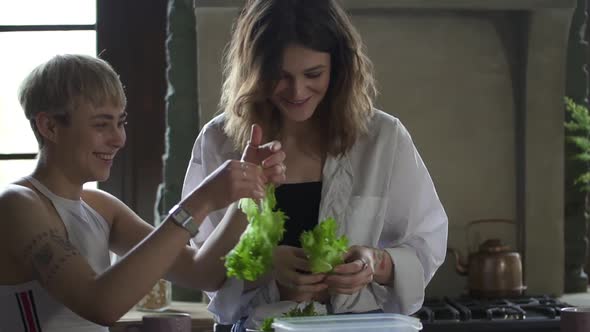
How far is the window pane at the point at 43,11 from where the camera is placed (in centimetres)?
364

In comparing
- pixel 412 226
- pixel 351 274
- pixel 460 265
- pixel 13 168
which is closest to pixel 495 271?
pixel 460 265

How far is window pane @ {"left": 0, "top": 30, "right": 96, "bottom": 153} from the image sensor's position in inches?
143

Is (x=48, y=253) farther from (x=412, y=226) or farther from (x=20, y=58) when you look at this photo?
(x=20, y=58)

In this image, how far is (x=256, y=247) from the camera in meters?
1.51

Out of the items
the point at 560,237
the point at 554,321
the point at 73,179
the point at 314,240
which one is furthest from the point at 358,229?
the point at 560,237

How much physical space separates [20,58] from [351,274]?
2400mm

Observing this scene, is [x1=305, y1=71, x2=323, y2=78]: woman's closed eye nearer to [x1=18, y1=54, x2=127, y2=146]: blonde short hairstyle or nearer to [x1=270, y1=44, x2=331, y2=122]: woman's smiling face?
[x1=270, y1=44, x2=331, y2=122]: woman's smiling face

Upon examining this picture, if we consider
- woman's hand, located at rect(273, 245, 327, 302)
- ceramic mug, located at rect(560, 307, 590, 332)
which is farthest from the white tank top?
ceramic mug, located at rect(560, 307, 590, 332)

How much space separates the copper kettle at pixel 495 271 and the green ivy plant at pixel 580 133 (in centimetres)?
50

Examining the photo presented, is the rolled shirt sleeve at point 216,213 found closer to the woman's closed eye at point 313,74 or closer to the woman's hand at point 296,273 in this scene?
the woman's hand at point 296,273

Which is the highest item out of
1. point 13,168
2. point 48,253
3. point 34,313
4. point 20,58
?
point 20,58

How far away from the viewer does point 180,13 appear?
3516 mm

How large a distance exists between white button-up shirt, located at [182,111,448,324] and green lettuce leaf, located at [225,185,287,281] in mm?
426

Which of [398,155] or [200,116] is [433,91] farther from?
[398,155]
